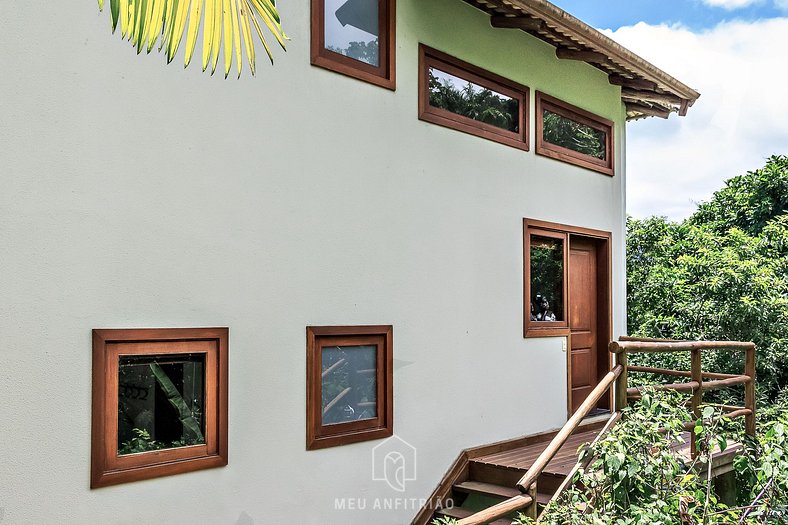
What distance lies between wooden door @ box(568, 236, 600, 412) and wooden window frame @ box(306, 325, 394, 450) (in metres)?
2.73

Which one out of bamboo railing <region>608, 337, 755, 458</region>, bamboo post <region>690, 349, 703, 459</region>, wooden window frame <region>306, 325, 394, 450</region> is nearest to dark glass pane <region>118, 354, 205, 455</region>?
wooden window frame <region>306, 325, 394, 450</region>

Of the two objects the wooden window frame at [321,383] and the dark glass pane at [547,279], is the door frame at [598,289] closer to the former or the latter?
the dark glass pane at [547,279]

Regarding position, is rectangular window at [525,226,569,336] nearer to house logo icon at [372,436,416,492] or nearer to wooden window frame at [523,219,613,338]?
wooden window frame at [523,219,613,338]

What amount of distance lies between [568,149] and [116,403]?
5188 millimetres

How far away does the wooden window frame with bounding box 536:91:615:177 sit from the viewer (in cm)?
691

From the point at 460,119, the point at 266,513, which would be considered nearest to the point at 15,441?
the point at 266,513

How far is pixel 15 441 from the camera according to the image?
3432 millimetres

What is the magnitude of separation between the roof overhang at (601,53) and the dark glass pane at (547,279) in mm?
1853

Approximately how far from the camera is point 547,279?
6934 mm

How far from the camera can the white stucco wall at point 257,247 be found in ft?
11.7

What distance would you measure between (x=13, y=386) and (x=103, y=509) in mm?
800

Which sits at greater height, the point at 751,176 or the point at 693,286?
the point at 751,176

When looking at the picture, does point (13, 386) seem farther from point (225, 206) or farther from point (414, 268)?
point (414, 268)

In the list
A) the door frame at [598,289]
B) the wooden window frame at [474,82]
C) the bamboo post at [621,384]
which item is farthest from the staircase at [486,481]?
the wooden window frame at [474,82]
